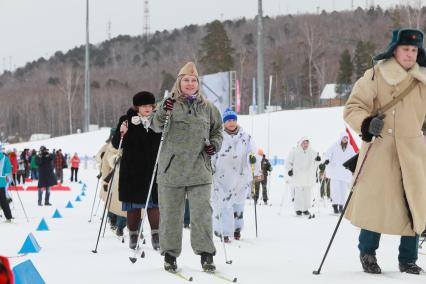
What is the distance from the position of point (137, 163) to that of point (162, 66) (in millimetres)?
125413

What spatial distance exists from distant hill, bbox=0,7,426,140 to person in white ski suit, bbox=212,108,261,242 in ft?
224

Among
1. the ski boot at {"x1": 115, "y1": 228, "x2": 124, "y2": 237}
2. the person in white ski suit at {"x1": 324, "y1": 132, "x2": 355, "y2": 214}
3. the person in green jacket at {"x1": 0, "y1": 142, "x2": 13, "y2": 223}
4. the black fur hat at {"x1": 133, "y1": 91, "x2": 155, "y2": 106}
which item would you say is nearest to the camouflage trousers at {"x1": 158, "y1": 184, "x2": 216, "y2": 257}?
the black fur hat at {"x1": 133, "y1": 91, "x2": 155, "y2": 106}

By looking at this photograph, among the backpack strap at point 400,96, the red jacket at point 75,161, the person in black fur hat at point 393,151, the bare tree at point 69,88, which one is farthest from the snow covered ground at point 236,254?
the bare tree at point 69,88

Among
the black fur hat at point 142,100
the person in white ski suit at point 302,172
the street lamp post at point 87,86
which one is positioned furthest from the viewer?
the street lamp post at point 87,86

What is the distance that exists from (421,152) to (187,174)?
5.93 feet

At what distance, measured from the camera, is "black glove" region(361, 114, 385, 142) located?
15.8 feet

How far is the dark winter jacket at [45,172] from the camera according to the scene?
627 inches

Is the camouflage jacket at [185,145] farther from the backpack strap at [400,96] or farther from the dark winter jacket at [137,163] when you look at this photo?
the dark winter jacket at [137,163]

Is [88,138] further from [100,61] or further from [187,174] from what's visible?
[100,61]

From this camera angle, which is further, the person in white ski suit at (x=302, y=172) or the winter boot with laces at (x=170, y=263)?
the person in white ski suit at (x=302, y=172)

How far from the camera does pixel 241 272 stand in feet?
18.0

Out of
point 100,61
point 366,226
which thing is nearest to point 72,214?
point 366,226

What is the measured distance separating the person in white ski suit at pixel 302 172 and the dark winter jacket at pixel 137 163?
619 cm

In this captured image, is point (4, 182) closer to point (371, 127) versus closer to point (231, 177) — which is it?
point (231, 177)
